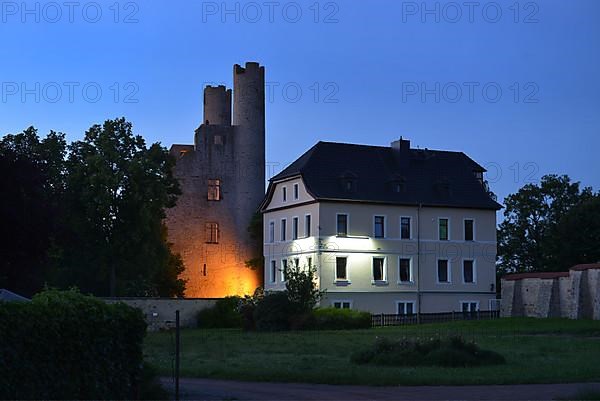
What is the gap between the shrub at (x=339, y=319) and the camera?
5681cm

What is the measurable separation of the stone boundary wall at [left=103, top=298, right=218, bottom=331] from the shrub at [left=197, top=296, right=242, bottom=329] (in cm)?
55

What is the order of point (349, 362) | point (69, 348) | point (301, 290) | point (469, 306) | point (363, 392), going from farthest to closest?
point (469, 306) < point (301, 290) < point (349, 362) < point (363, 392) < point (69, 348)

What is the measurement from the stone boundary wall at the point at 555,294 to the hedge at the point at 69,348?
1704 inches

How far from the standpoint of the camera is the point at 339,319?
5756 cm

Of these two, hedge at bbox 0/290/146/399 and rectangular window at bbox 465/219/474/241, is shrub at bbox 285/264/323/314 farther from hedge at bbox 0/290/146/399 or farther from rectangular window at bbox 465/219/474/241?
hedge at bbox 0/290/146/399

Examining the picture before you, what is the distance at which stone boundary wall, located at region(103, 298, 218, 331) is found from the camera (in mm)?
61812

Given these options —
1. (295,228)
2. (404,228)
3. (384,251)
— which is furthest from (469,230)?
(295,228)

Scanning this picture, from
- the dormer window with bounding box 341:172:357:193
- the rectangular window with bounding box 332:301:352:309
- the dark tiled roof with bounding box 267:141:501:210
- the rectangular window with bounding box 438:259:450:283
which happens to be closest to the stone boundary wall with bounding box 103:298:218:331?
the rectangular window with bounding box 332:301:352:309

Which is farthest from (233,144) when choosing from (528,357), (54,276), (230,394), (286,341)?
(230,394)

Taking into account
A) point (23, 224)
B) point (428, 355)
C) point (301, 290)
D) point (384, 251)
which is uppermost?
point (384, 251)

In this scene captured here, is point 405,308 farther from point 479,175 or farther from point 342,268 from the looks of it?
point 479,175

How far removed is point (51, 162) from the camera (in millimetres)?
69938

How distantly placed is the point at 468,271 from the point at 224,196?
23941 mm

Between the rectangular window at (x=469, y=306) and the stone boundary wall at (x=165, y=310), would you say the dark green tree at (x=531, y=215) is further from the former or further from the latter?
the stone boundary wall at (x=165, y=310)
